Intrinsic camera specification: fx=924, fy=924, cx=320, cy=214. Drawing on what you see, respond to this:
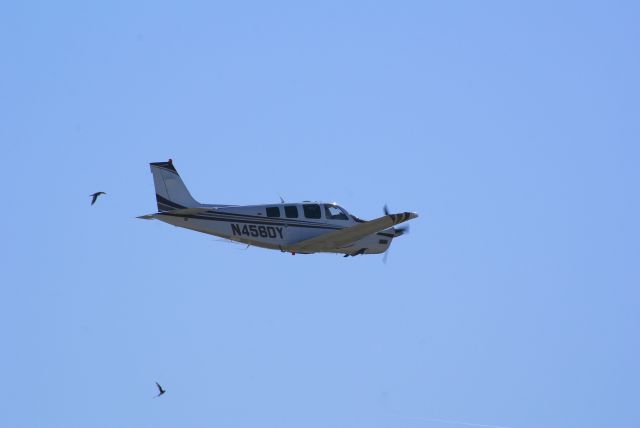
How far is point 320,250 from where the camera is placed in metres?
36.9

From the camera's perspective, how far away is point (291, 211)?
36.3 metres

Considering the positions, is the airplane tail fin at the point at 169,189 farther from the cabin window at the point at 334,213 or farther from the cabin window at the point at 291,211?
the cabin window at the point at 334,213

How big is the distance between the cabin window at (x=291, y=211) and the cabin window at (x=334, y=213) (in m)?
1.44

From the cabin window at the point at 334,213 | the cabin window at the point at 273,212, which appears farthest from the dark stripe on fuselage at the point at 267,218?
the cabin window at the point at 334,213

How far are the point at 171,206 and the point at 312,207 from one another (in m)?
5.66

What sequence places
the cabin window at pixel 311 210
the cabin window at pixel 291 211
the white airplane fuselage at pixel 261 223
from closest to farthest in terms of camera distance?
1. the white airplane fuselage at pixel 261 223
2. the cabin window at pixel 291 211
3. the cabin window at pixel 311 210

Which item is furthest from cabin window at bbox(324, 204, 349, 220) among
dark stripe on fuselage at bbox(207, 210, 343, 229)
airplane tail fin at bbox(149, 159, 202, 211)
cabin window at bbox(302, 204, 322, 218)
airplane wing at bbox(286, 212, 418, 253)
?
airplane tail fin at bbox(149, 159, 202, 211)

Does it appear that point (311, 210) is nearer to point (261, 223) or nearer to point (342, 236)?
point (342, 236)

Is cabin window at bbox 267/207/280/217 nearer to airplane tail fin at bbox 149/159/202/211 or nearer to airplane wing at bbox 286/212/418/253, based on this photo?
airplane wing at bbox 286/212/418/253

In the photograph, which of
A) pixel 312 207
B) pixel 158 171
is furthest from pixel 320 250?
pixel 158 171

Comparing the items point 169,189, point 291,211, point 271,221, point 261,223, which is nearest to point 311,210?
point 291,211

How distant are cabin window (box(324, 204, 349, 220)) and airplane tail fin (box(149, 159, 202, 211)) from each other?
525cm

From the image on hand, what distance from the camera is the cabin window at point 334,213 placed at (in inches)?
1465

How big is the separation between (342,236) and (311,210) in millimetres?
1611
